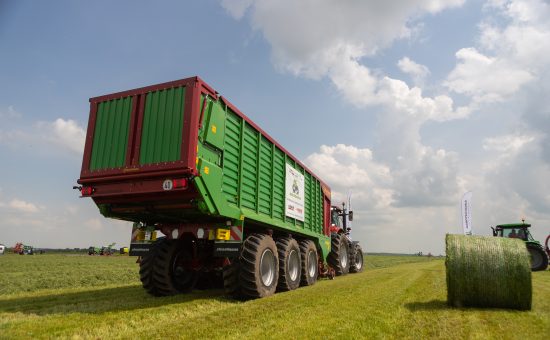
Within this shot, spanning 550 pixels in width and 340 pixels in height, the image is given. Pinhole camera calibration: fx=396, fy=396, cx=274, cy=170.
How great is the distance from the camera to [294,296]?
858 centimetres

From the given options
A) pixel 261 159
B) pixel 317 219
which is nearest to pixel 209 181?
pixel 261 159

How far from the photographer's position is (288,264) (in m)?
10.2

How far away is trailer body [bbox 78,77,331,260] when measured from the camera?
719cm

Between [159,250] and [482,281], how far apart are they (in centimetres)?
653

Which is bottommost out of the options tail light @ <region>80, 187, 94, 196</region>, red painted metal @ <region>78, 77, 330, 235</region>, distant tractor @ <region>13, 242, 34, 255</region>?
distant tractor @ <region>13, 242, 34, 255</region>

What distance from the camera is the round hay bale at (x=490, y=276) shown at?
6871mm

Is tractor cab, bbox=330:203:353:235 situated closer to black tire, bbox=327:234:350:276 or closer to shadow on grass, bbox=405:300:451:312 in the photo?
black tire, bbox=327:234:350:276

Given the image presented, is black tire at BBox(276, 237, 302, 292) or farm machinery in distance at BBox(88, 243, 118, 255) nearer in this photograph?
black tire at BBox(276, 237, 302, 292)

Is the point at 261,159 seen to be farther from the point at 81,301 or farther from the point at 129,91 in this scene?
the point at 81,301

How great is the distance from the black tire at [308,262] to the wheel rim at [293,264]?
67cm

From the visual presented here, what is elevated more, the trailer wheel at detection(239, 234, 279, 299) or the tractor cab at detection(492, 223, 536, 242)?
the tractor cab at detection(492, 223, 536, 242)

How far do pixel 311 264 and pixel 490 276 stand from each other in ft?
19.4

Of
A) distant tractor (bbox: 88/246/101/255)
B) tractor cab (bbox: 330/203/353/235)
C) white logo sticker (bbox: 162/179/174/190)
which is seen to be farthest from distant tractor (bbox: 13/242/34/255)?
white logo sticker (bbox: 162/179/174/190)

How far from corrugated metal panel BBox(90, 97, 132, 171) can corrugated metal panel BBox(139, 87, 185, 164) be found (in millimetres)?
479
